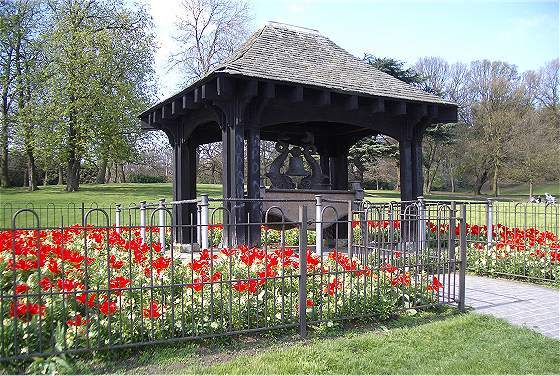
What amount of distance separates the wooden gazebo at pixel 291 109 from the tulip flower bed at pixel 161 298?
11.4 ft

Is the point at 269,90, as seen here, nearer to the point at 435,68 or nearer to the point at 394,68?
the point at 394,68

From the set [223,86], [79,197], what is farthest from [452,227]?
[79,197]

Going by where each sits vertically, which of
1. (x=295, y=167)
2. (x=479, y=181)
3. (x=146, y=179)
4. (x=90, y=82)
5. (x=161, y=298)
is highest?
(x=90, y=82)

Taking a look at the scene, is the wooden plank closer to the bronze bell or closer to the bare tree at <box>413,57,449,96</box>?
the bronze bell

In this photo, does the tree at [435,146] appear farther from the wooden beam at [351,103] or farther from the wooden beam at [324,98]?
the wooden beam at [324,98]

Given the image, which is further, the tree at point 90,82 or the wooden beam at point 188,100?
the tree at point 90,82

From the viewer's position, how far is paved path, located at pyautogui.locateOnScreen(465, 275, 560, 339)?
5910 mm

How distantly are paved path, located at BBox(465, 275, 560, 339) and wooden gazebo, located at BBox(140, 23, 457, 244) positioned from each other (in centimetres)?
338

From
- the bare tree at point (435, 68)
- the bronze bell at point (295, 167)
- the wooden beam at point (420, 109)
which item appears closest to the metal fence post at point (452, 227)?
the wooden beam at point (420, 109)

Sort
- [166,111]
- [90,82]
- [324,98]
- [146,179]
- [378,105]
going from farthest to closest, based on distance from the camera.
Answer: [146,179] → [90,82] → [166,111] → [378,105] → [324,98]

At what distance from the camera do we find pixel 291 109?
988cm

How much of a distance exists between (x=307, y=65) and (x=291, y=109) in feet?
3.86

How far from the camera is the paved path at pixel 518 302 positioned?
5910 mm

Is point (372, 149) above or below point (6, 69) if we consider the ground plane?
below
